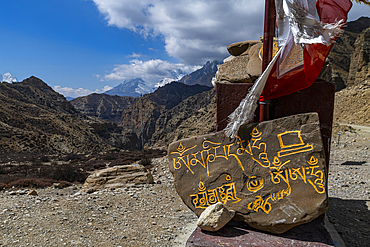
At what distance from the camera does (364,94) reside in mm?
23406

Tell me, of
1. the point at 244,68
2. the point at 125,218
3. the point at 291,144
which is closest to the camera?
the point at 291,144

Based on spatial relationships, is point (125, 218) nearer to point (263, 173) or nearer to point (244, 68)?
point (263, 173)

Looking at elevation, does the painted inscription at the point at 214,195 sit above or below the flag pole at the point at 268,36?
below

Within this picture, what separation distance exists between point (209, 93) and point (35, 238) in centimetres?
6812

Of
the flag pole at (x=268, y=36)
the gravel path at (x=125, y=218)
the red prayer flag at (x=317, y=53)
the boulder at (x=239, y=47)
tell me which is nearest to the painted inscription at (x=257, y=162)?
the flag pole at (x=268, y=36)

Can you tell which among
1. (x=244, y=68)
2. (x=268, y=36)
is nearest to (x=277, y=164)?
(x=244, y=68)

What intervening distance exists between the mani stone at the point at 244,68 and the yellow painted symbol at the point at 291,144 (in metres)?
1.07

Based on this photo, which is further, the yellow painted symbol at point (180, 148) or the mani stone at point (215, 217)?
the yellow painted symbol at point (180, 148)

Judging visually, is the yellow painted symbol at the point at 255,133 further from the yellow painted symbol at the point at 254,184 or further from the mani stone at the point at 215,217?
the mani stone at the point at 215,217

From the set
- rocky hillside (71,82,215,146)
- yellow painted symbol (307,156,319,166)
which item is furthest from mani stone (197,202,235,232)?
rocky hillside (71,82,215,146)

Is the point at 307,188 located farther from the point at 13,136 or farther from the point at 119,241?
the point at 13,136

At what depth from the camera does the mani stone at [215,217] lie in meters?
3.17

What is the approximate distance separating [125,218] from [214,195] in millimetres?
2372

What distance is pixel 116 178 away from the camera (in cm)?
791
